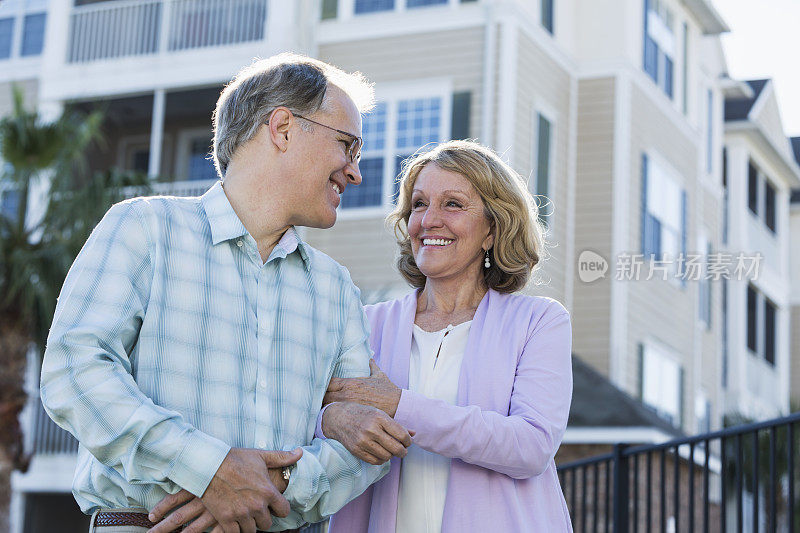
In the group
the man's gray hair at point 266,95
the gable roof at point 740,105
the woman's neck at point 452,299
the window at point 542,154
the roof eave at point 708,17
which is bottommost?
the woman's neck at point 452,299

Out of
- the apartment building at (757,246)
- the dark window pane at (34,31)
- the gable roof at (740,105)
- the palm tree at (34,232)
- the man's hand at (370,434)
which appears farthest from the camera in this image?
the gable roof at (740,105)

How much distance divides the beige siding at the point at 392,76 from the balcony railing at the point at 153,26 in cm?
221

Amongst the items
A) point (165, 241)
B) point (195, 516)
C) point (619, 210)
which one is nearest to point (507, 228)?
point (165, 241)

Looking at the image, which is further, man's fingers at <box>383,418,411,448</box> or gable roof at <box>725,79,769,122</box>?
gable roof at <box>725,79,769,122</box>

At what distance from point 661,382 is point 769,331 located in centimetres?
1160

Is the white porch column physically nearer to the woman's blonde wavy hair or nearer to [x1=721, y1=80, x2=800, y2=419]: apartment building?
[x1=721, y1=80, x2=800, y2=419]: apartment building

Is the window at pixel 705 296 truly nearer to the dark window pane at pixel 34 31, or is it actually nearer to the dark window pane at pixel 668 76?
the dark window pane at pixel 668 76

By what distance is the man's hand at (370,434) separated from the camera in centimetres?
343

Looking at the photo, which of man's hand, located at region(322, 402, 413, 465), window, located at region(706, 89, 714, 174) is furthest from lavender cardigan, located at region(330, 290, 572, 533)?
window, located at region(706, 89, 714, 174)

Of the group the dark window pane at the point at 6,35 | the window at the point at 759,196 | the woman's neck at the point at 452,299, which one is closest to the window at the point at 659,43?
the window at the point at 759,196

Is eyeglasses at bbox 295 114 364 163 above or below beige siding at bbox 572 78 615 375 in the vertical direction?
below

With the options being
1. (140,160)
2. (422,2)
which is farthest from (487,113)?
(140,160)

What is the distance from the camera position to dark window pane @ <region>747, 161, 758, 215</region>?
1134 inches

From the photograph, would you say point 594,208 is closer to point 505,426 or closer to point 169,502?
point 505,426
